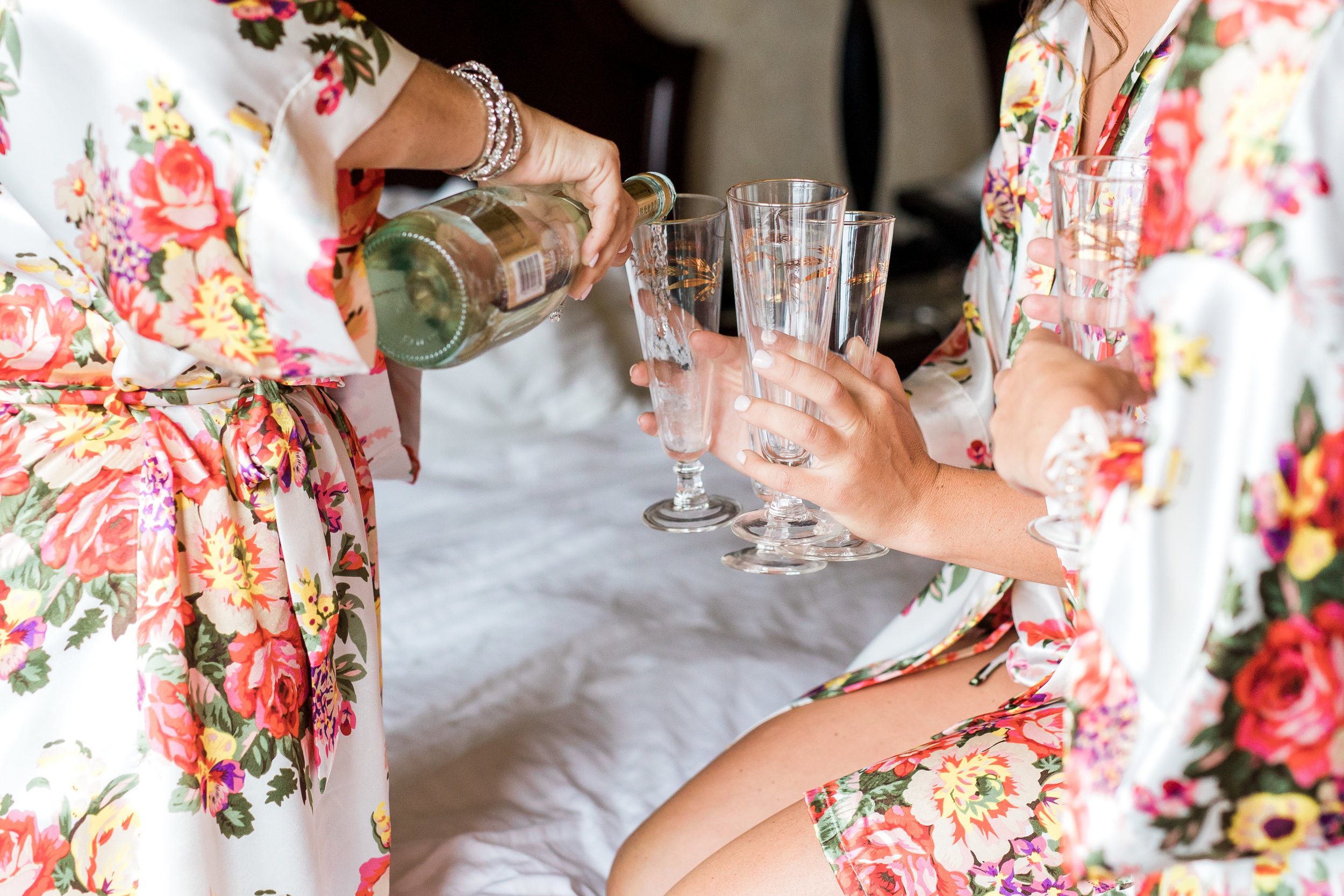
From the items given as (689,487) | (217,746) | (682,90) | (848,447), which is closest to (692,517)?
(689,487)

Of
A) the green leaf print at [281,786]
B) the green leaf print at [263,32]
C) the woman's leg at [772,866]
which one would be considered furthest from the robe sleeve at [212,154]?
the woman's leg at [772,866]

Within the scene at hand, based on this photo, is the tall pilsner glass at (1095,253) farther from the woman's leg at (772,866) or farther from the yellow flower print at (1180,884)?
the woman's leg at (772,866)

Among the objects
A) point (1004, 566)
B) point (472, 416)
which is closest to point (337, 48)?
point (1004, 566)

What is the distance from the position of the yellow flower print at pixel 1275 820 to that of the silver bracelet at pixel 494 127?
56cm

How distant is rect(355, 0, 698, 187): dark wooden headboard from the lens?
245 centimetres

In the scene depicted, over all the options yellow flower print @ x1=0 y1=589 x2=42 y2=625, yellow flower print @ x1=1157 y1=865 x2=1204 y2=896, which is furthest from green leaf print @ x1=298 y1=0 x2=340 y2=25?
yellow flower print @ x1=1157 y1=865 x2=1204 y2=896

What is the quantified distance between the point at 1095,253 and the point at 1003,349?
21.2 inches

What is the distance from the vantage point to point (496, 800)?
1249 millimetres

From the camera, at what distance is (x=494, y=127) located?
711 mm

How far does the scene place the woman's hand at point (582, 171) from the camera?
75 cm

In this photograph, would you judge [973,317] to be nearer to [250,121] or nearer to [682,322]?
[682,322]

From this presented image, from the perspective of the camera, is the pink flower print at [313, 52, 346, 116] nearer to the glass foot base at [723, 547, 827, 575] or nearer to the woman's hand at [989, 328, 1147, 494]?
the woman's hand at [989, 328, 1147, 494]

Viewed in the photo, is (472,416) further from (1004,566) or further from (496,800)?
(1004,566)

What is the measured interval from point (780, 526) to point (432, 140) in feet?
1.67
